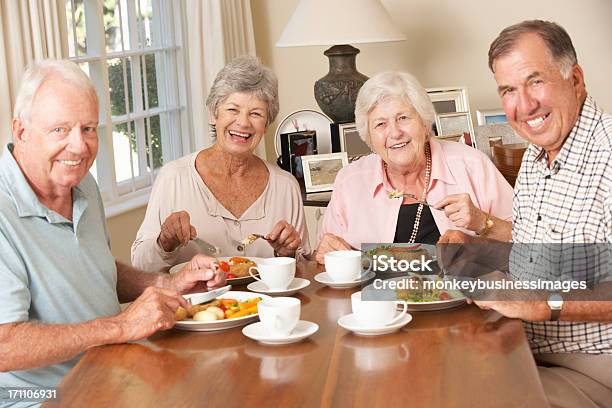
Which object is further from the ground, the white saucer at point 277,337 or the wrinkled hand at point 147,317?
the wrinkled hand at point 147,317

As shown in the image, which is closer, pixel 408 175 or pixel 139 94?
pixel 408 175

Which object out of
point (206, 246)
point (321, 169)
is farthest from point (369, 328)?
point (321, 169)

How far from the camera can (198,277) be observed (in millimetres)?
2293

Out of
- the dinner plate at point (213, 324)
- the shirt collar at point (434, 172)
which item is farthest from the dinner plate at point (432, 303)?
the shirt collar at point (434, 172)

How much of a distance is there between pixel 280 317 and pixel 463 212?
88 cm

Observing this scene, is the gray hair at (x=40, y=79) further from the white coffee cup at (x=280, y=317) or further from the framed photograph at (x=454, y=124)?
the framed photograph at (x=454, y=124)

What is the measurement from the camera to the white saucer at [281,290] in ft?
7.52

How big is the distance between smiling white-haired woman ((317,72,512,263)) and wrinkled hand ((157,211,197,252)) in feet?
1.31

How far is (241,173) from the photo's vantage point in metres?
3.05

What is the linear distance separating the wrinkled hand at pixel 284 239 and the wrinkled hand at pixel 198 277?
1.33ft

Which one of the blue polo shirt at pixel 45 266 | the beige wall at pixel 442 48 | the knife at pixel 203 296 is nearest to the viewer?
the blue polo shirt at pixel 45 266

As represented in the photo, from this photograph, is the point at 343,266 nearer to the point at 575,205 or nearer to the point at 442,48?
the point at 575,205

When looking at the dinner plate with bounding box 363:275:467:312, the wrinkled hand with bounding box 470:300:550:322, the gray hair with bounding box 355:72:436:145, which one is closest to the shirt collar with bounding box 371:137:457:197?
the gray hair with bounding box 355:72:436:145

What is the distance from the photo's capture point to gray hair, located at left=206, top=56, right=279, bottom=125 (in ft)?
9.70
